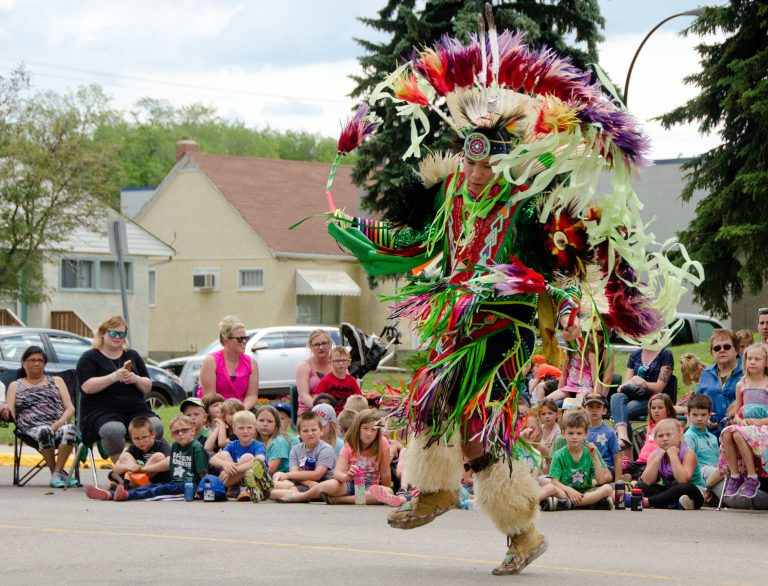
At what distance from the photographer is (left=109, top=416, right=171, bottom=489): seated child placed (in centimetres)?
1098

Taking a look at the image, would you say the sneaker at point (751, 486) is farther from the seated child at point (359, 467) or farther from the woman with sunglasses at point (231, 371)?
the woman with sunglasses at point (231, 371)

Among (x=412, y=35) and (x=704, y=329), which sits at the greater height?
(x=412, y=35)

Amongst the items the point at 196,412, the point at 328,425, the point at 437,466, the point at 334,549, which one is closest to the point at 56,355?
the point at 196,412

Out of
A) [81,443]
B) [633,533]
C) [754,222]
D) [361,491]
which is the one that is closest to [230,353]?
[81,443]

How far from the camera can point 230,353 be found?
12.6 m

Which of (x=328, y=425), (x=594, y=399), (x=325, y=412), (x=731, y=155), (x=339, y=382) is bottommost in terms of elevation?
(x=328, y=425)

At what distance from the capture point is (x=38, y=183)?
30516 mm

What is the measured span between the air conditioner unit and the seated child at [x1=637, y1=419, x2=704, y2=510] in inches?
1355

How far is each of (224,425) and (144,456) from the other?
75 centimetres

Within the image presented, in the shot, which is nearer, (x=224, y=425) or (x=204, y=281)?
(x=224, y=425)

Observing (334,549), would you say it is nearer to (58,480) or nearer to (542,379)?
(58,480)

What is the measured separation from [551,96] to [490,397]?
5.12 ft

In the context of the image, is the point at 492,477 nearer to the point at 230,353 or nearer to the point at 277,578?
the point at 277,578

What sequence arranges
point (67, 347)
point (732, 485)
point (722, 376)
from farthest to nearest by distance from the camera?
point (67, 347)
point (722, 376)
point (732, 485)
